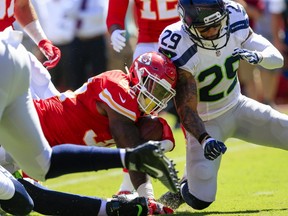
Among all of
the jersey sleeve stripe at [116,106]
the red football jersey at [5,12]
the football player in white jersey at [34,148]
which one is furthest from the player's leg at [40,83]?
the football player in white jersey at [34,148]

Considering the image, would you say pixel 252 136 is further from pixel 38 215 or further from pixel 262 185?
pixel 38 215

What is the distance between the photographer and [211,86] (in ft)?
16.6

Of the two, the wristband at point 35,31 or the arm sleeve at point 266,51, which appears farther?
the wristband at point 35,31

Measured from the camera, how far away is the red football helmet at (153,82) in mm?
4664

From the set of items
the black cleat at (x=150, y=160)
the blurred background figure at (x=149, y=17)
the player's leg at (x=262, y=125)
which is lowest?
the player's leg at (x=262, y=125)

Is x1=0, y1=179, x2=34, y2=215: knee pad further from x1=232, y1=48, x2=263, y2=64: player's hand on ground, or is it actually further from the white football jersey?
x1=232, y1=48, x2=263, y2=64: player's hand on ground

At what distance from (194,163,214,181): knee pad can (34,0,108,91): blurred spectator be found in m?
4.98

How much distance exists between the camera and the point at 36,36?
5691 millimetres

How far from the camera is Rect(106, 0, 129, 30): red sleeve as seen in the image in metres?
6.05

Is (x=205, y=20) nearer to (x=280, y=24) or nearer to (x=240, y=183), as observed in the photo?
(x=240, y=183)

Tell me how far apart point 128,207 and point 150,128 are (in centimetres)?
50

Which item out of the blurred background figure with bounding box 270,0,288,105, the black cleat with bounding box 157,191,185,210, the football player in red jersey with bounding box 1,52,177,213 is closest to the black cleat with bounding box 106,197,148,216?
the football player in red jersey with bounding box 1,52,177,213

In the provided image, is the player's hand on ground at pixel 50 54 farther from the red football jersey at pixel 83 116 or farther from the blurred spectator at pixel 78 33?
the blurred spectator at pixel 78 33

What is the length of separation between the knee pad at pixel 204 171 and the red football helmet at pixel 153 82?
1.57ft
